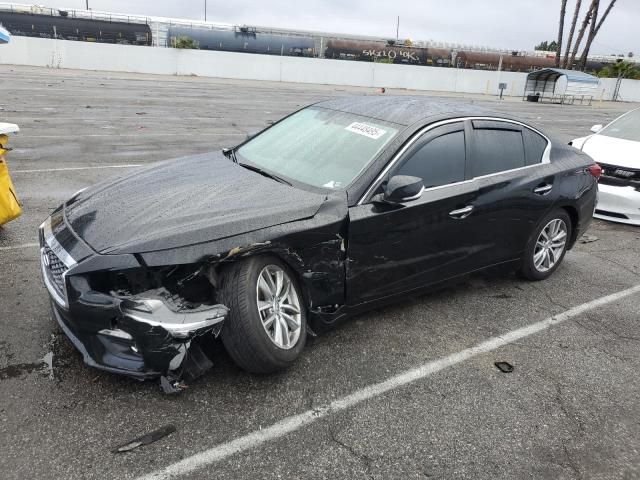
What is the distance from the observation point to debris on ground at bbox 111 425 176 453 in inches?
103

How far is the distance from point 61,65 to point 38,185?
34.1 m

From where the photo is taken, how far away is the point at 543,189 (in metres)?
4.65

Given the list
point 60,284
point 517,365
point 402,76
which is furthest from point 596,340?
point 402,76

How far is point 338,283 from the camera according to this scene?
3439mm

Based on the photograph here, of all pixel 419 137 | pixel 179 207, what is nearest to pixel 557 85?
pixel 419 137

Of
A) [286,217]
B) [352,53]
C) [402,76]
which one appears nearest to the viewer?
[286,217]

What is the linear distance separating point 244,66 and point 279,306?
39.7 metres

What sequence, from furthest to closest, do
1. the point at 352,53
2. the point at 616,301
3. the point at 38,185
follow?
the point at 352,53, the point at 38,185, the point at 616,301

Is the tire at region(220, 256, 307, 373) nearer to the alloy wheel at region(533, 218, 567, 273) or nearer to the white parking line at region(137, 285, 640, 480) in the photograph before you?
the white parking line at region(137, 285, 640, 480)

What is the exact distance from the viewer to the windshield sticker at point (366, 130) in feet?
12.7

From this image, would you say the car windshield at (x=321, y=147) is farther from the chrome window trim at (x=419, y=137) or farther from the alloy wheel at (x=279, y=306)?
the alloy wheel at (x=279, y=306)

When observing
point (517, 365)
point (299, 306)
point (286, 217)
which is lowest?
point (517, 365)

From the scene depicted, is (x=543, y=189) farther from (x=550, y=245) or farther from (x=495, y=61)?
(x=495, y=61)

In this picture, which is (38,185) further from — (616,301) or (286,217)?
(616,301)
